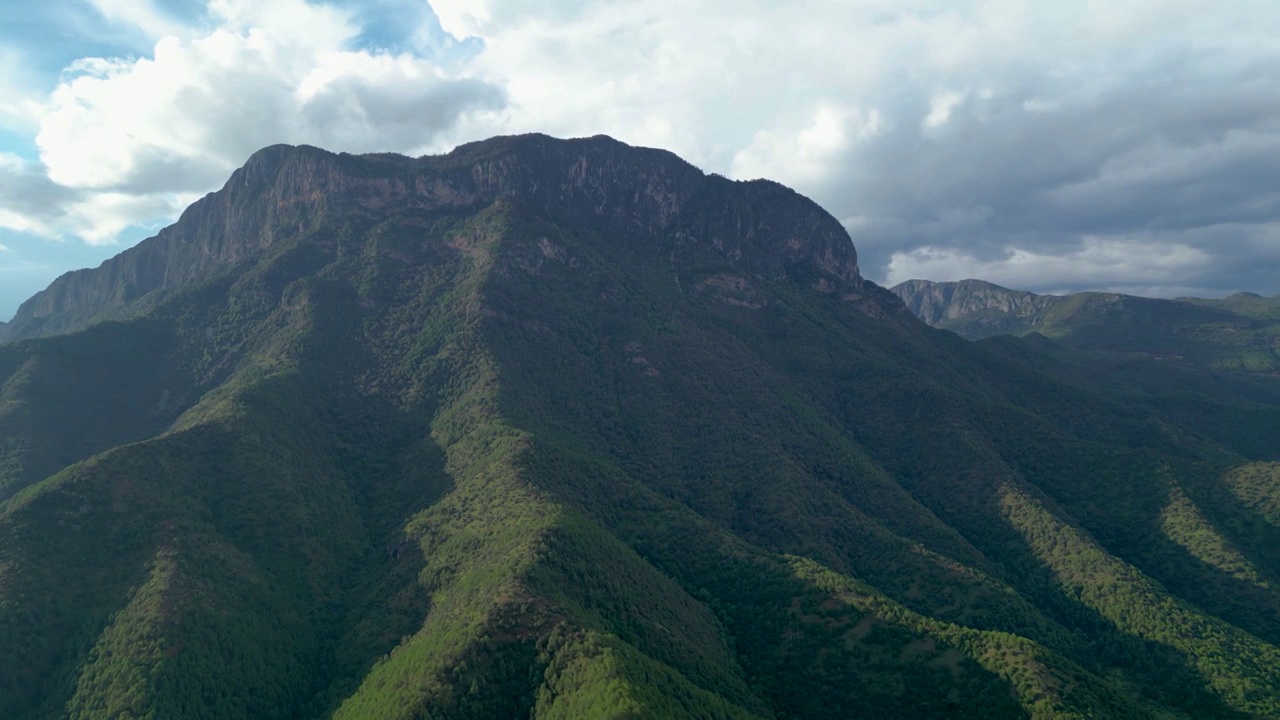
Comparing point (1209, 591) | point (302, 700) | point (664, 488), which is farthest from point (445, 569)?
point (1209, 591)

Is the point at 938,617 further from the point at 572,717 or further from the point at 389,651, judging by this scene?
the point at 389,651

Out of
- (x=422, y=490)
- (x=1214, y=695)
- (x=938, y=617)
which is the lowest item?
(x=1214, y=695)

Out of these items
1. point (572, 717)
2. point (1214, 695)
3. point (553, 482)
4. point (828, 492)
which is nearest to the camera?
point (572, 717)

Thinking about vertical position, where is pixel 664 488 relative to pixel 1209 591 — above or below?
above

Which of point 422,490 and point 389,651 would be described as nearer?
point 389,651

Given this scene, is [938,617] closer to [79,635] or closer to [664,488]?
[664,488]

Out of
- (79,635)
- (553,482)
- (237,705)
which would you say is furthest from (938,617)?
(79,635)

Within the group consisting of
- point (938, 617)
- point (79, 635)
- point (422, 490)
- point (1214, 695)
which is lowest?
point (1214, 695)

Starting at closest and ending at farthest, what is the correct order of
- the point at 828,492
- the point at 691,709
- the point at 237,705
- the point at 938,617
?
the point at 691,709, the point at 237,705, the point at 938,617, the point at 828,492

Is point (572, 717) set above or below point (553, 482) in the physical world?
below
